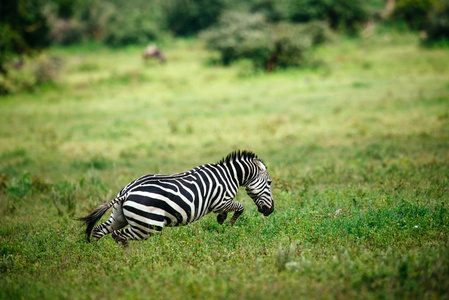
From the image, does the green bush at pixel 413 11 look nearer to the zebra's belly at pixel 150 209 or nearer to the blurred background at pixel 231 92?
the blurred background at pixel 231 92

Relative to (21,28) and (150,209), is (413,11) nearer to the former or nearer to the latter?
(21,28)

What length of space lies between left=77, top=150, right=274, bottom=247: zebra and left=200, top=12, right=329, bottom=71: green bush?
21347 millimetres

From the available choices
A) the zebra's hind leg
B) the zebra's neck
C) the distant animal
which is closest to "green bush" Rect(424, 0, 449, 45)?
the distant animal

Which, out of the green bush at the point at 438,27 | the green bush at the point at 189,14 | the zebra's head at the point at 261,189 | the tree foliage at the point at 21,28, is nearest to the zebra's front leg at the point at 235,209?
the zebra's head at the point at 261,189

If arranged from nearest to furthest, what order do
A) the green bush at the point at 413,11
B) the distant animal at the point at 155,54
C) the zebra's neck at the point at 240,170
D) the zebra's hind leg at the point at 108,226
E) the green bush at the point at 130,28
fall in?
the zebra's hind leg at the point at 108,226 → the zebra's neck at the point at 240,170 → the distant animal at the point at 155,54 → the green bush at the point at 413,11 → the green bush at the point at 130,28

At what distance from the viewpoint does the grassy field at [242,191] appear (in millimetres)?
4504

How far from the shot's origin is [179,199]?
577 cm

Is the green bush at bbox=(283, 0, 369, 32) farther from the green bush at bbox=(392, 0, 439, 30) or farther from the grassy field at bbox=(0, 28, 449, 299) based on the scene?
the grassy field at bbox=(0, 28, 449, 299)

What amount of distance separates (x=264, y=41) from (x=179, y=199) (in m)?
22.6

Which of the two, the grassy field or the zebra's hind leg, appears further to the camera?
the zebra's hind leg

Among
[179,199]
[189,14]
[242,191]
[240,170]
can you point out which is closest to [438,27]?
[242,191]

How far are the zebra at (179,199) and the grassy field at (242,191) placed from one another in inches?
9.2

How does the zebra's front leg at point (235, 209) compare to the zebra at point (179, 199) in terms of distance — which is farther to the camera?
the zebra's front leg at point (235, 209)

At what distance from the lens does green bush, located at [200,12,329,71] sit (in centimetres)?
2675
